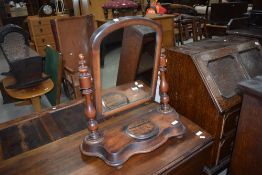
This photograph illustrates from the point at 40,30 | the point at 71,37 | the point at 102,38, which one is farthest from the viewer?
the point at 40,30

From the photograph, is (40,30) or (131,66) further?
(40,30)

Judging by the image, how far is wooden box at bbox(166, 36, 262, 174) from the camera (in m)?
1.32

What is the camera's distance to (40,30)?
3561 mm

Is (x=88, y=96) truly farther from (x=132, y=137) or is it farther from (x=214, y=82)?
(x=214, y=82)

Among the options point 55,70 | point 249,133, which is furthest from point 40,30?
point 249,133

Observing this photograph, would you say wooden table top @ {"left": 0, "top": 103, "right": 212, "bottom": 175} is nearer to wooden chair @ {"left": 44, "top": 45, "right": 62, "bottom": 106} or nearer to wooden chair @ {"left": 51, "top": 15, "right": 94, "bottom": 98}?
wooden chair @ {"left": 44, "top": 45, "right": 62, "bottom": 106}

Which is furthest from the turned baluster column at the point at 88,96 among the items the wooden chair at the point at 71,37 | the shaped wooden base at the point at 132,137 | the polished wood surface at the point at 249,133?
the wooden chair at the point at 71,37

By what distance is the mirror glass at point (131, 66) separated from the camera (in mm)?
1150

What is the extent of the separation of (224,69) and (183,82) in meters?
0.27

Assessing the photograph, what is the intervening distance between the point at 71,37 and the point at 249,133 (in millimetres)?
2019

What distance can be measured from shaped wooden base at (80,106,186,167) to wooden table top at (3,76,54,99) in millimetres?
1175

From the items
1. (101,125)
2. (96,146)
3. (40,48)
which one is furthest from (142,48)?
(40,48)

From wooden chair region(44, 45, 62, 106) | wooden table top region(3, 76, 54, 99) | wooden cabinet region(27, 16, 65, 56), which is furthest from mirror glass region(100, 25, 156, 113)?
wooden cabinet region(27, 16, 65, 56)

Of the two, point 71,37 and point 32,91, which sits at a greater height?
point 71,37
